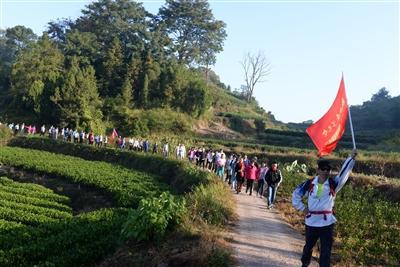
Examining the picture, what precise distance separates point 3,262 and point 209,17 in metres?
70.3

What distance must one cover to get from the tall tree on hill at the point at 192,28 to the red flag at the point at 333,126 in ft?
225

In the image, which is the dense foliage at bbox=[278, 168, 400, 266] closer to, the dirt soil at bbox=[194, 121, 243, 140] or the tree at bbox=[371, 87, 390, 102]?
the dirt soil at bbox=[194, 121, 243, 140]

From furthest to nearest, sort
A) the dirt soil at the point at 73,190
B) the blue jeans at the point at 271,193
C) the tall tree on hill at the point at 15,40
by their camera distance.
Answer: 1. the tall tree on hill at the point at 15,40
2. the dirt soil at the point at 73,190
3. the blue jeans at the point at 271,193

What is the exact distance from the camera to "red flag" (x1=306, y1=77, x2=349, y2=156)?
9.17 meters

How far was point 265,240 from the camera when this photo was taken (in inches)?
495

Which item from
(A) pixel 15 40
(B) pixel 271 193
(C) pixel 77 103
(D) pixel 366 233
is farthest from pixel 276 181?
(A) pixel 15 40

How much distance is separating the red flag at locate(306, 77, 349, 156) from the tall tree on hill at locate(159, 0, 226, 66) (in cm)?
6847

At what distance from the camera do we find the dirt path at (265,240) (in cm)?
1061

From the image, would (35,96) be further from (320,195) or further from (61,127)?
(320,195)

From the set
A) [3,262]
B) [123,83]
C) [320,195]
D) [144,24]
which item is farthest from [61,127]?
[320,195]

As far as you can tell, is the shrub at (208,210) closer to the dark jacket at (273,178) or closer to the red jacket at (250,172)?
the dark jacket at (273,178)

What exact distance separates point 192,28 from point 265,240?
6885cm

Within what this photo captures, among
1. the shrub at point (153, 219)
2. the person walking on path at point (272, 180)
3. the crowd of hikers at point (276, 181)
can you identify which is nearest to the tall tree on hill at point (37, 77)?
the crowd of hikers at point (276, 181)

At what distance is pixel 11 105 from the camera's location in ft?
202
